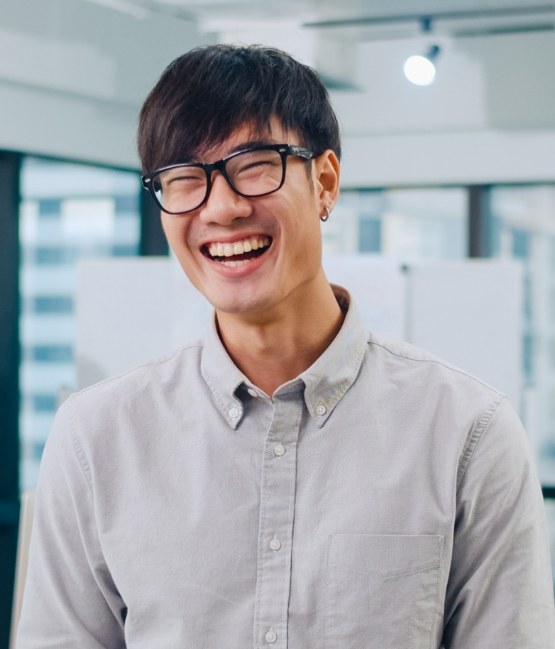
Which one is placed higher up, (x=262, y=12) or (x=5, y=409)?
(x=262, y=12)

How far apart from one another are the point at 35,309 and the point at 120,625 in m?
3.14

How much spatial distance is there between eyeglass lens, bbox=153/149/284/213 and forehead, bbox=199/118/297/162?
2cm

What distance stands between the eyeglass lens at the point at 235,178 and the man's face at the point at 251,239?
0.01 metres

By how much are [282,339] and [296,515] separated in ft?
0.72

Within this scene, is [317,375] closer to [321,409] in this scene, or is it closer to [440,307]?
[321,409]

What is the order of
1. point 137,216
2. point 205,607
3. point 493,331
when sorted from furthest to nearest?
1. point 137,216
2. point 493,331
3. point 205,607

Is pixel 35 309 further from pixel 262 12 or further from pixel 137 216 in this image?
pixel 262 12

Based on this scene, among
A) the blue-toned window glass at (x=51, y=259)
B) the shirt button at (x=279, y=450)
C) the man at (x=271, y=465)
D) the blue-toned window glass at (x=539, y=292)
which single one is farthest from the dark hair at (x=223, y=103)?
the blue-toned window glass at (x=539, y=292)

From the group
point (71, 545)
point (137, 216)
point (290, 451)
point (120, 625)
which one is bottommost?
point (120, 625)

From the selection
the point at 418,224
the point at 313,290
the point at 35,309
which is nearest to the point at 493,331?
the point at 418,224

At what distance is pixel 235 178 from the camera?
3.62ft

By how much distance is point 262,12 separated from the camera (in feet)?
13.2

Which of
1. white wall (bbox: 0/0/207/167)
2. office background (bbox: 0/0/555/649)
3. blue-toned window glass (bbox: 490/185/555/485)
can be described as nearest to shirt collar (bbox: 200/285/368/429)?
office background (bbox: 0/0/555/649)

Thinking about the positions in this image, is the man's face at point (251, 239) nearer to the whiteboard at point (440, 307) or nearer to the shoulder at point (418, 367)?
the shoulder at point (418, 367)
